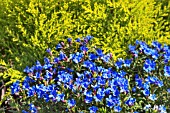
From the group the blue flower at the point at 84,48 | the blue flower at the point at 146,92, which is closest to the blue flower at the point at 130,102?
the blue flower at the point at 146,92

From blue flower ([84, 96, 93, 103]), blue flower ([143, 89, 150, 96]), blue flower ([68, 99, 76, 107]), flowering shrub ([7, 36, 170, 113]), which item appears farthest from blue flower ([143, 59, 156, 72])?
blue flower ([68, 99, 76, 107])

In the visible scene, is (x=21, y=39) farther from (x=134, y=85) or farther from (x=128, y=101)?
(x=128, y=101)

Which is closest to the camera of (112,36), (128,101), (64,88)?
(128,101)

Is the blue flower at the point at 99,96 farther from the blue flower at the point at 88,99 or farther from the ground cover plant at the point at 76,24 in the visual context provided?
the ground cover plant at the point at 76,24

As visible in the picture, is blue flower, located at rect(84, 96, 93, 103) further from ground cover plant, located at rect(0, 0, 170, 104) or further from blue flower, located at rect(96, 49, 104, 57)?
ground cover plant, located at rect(0, 0, 170, 104)

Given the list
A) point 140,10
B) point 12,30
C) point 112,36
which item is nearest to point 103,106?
point 112,36

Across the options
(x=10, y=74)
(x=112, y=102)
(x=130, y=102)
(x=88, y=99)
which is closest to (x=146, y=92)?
(x=130, y=102)
